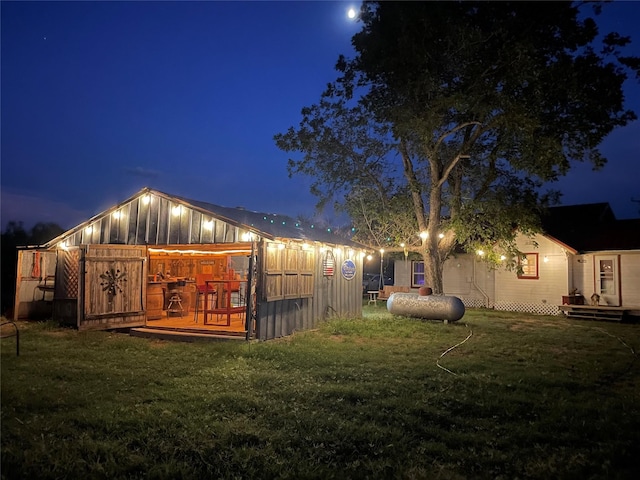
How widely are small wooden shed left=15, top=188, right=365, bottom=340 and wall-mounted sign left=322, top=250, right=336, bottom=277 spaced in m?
0.05

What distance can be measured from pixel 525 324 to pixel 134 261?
12790mm

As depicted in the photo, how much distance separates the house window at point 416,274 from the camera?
24.3 m

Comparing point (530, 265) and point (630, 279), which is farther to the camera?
point (530, 265)

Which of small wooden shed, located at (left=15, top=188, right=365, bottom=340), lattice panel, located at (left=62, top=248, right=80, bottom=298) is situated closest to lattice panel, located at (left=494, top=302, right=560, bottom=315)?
small wooden shed, located at (left=15, top=188, right=365, bottom=340)

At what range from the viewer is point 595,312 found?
18.0 m

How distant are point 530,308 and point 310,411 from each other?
57.3 feet

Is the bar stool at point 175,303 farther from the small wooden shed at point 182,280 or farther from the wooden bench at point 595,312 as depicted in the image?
the wooden bench at point 595,312

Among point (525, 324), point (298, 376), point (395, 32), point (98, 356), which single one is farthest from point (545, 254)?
point (98, 356)

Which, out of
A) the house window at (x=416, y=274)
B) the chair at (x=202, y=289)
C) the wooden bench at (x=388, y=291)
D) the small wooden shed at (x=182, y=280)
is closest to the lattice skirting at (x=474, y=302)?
the house window at (x=416, y=274)

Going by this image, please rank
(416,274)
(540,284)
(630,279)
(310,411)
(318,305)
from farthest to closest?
(416,274), (540,284), (630,279), (318,305), (310,411)

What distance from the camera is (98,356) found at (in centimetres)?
855

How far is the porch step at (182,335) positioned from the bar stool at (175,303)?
256 cm

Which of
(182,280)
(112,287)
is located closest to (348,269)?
(182,280)

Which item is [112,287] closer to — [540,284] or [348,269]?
[348,269]
